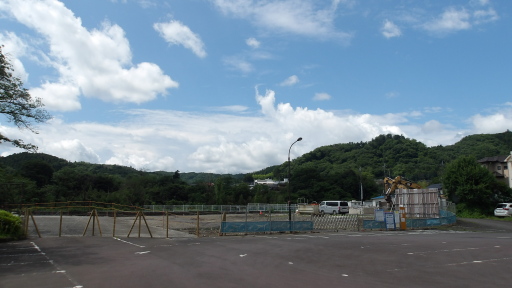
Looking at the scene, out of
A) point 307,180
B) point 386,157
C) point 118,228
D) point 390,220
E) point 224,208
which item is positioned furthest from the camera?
point 386,157

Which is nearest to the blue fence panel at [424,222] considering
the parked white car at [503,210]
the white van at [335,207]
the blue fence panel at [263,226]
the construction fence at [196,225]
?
the construction fence at [196,225]

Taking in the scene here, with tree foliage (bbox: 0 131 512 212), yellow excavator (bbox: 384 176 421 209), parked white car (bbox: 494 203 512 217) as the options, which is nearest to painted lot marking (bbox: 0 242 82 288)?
tree foliage (bbox: 0 131 512 212)

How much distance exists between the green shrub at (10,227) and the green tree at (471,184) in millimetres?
47307

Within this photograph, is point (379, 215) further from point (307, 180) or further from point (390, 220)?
point (307, 180)

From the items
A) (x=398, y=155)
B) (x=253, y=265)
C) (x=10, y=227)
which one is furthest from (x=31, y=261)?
(x=398, y=155)

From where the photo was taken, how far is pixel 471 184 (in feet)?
160

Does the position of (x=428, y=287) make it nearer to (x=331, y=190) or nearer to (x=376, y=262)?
(x=376, y=262)

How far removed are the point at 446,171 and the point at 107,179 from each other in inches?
2941

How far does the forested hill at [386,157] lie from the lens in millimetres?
116062

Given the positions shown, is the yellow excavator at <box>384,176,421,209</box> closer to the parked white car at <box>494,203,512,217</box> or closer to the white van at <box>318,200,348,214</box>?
the white van at <box>318,200,348,214</box>

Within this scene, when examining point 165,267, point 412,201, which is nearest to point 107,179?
point 412,201

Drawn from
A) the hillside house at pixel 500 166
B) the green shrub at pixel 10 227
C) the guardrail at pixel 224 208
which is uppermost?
the hillside house at pixel 500 166

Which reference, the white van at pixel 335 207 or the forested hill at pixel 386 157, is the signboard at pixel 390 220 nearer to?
the white van at pixel 335 207

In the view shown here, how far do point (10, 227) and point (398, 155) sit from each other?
133493 mm
